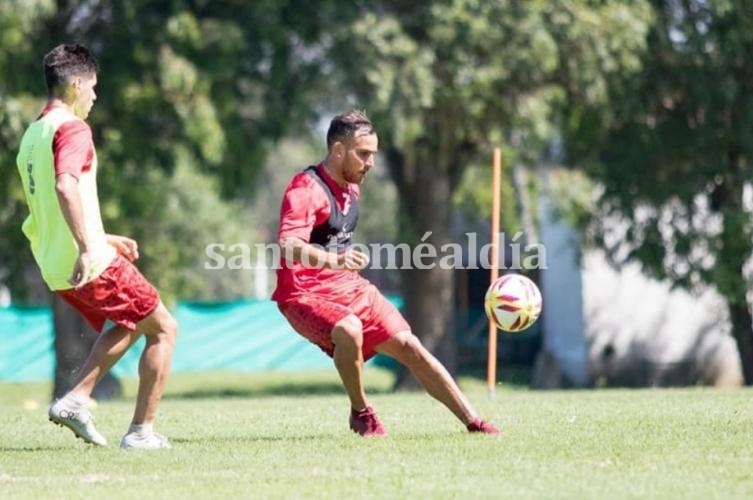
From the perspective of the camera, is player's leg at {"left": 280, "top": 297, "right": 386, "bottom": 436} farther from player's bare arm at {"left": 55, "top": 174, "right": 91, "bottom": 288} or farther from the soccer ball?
Result: the soccer ball

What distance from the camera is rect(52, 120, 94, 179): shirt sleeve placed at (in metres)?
8.93

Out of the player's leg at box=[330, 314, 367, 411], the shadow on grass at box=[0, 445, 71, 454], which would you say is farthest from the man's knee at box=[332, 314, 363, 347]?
the shadow on grass at box=[0, 445, 71, 454]

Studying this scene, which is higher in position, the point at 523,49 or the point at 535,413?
the point at 523,49

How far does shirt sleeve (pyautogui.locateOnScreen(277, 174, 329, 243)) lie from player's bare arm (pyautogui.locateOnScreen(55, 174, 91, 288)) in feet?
3.75

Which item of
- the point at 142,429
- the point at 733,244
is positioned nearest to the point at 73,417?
the point at 142,429

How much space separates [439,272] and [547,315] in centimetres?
865

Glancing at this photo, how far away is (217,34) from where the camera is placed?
24062 millimetres

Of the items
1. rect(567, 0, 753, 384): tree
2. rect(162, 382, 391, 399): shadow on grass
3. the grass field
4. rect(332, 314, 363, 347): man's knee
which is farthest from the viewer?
rect(162, 382, 391, 399): shadow on grass

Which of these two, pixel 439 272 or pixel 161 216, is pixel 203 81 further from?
pixel 161 216

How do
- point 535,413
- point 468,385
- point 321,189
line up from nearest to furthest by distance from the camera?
point 321,189 → point 535,413 → point 468,385

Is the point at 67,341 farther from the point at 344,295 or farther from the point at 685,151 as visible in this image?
the point at 344,295

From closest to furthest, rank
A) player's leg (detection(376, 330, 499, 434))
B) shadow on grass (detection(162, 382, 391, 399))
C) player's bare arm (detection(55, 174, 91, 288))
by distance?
player's bare arm (detection(55, 174, 91, 288)), player's leg (detection(376, 330, 499, 434)), shadow on grass (detection(162, 382, 391, 399))

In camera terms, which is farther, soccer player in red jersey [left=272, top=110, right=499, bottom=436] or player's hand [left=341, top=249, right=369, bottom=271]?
soccer player in red jersey [left=272, top=110, right=499, bottom=436]

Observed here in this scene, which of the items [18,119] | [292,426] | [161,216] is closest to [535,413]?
[292,426]
